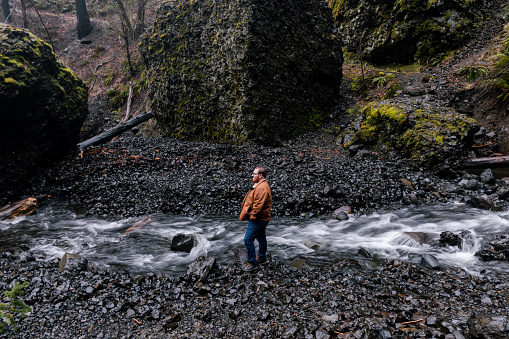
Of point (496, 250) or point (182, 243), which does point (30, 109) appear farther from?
point (496, 250)

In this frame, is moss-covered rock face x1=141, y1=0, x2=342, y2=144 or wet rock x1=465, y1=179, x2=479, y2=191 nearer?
wet rock x1=465, y1=179, x2=479, y2=191

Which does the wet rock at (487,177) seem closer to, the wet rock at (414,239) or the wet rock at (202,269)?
the wet rock at (414,239)

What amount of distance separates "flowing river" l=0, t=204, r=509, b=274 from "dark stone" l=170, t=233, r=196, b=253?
0.38 ft

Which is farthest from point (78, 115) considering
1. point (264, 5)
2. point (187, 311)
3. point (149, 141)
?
point (187, 311)

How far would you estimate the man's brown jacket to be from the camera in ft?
17.6

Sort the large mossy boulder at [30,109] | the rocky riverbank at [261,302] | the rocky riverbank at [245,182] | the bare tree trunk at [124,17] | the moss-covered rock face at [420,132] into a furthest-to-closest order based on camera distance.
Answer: the bare tree trunk at [124,17] → the moss-covered rock face at [420,132] → the large mossy boulder at [30,109] → the rocky riverbank at [245,182] → the rocky riverbank at [261,302]

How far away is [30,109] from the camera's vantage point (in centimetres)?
920

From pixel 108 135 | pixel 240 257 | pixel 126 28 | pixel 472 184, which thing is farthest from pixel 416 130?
pixel 126 28

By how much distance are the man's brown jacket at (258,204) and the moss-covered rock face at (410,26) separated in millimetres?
13690

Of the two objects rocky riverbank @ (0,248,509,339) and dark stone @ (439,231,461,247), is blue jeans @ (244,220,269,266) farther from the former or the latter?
dark stone @ (439,231,461,247)

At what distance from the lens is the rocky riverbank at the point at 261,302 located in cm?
361

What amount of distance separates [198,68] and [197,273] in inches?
441

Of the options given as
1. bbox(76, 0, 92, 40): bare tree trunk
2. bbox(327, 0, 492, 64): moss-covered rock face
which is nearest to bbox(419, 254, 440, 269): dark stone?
bbox(327, 0, 492, 64): moss-covered rock face

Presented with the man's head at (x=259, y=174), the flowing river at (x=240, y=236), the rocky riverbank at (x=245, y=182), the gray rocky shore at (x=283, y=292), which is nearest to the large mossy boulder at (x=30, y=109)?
the rocky riverbank at (x=245, y=182)
